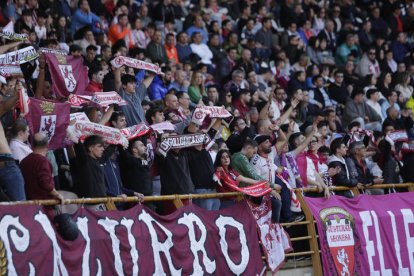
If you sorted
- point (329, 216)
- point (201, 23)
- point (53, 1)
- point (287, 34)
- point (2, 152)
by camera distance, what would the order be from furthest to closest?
point (287, 34)
point (201, 23)
point (53, 1)
point (329, 216)
point (2, 152)

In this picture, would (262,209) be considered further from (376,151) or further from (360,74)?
(360,74)

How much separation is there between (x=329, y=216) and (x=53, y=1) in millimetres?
7310

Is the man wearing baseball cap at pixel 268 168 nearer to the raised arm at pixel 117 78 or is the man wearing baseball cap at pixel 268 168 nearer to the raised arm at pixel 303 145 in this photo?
the raised arm at pixel 303 145

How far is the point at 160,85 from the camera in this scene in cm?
1731

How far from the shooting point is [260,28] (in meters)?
22.9

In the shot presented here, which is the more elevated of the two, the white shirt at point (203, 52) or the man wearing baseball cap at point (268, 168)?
the white shirt at point (203, 52)

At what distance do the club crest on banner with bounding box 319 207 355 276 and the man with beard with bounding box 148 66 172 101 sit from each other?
3914 mm

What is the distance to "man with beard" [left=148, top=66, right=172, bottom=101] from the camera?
17156mm

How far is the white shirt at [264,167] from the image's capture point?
Answer: 13.8 metres

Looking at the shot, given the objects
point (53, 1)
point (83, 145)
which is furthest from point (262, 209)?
point (53, 1)

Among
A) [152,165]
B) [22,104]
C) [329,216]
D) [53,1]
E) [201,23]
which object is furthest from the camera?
[201,23]

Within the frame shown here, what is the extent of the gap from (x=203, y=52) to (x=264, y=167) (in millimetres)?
7095

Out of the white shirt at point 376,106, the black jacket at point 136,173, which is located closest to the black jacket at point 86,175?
the black jacket at point 136,173

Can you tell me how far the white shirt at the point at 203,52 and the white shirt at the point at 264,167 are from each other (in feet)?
22.0
